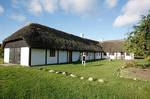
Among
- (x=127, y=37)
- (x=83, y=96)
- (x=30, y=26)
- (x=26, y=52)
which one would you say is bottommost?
(x=83, y=96)

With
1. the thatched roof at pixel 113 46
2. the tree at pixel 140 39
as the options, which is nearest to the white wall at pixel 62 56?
the tree at pixel 140 39

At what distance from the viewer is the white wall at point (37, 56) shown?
77.9 ft

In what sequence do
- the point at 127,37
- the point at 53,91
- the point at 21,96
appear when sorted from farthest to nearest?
the point at 127,37 → the point at 53,91 → the point at 21,96

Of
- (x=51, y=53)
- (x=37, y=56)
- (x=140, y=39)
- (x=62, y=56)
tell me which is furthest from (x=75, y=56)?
(x=140, y=39)

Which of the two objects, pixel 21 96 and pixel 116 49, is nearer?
pixel 21 96

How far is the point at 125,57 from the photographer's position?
51125 mm

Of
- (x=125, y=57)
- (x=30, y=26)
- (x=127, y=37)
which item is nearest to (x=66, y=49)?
(x=30, y=26)

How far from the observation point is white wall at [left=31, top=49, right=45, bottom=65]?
23.7m

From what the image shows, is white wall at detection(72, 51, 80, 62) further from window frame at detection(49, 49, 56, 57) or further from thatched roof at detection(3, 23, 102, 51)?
window frame at detection(49, 49, 56, 57)

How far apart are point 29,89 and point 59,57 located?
66.2ft

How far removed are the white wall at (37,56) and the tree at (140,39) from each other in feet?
37.6

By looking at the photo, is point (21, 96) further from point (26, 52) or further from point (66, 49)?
point (66, 49)

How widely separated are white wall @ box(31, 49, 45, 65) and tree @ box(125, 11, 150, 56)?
37.6 feet

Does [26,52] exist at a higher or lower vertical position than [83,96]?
higher
